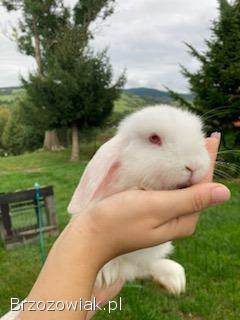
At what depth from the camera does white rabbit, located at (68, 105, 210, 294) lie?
1.58m

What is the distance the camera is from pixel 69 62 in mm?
21250

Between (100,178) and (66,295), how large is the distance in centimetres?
41

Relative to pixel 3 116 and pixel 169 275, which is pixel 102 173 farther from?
pixel 3 116

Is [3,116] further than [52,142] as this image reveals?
Yes

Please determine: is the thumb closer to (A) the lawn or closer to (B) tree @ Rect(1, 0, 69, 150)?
(A) the lawn

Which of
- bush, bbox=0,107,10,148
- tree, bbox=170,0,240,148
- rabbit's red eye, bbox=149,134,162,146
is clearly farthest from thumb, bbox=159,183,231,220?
bush, bbox=0,107,10,148

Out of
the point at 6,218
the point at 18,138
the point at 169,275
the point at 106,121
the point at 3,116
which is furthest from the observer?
the point at 3,116

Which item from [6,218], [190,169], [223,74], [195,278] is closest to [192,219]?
[190,169]

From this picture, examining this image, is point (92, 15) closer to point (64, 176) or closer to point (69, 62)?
point (69, 62)

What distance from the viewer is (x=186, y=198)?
60.7 inches

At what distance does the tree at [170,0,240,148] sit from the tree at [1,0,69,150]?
12710 mm

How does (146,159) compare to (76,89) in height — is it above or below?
below

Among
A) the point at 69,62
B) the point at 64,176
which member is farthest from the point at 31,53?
the point at 64,176

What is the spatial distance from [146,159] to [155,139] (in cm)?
8
